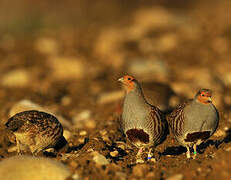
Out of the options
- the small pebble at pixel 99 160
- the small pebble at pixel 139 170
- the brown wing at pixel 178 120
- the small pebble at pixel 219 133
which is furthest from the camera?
the small pebble at pixel 219 133

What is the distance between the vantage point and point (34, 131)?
19.4 ft

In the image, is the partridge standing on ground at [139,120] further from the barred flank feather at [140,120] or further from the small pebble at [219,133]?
the small pebble at [219,133]

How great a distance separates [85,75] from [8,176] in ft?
26.8

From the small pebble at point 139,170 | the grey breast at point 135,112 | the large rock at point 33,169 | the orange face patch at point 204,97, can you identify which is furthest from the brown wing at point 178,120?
the large rock at point 33,169

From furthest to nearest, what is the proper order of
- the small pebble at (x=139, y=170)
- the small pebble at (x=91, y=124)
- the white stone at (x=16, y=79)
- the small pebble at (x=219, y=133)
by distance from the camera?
the white stone at (x=16, y=79)
the small pebble at (x=91, y=124)
the small pebble at (x=219, y=133)
the small pebble at (x=139, y=170)

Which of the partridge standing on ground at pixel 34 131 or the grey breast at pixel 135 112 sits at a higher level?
the grey breast at pixel 135 112

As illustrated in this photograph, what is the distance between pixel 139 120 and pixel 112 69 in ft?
25.9

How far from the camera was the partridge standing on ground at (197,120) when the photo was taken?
5543mm

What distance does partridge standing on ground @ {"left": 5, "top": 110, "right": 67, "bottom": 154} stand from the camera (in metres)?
5.90

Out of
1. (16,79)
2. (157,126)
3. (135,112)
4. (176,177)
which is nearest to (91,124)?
(135,112)

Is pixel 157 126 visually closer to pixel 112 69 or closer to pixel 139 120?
pixel 139 120

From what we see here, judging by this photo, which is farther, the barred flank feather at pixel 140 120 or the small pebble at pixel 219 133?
the small pebble at pixel 219 133

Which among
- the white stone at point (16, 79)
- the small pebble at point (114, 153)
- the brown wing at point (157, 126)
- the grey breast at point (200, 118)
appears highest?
the grey breast at point (200, 118)

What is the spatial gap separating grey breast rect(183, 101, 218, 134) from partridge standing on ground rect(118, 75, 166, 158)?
1.39ft
